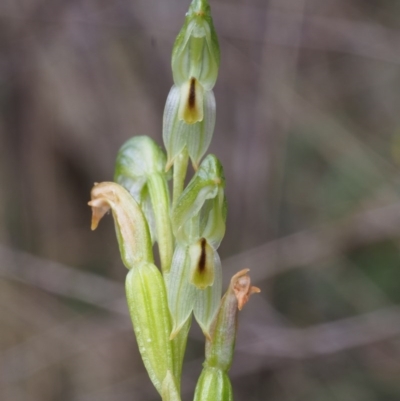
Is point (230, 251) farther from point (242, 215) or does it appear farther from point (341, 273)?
point (341, 273)

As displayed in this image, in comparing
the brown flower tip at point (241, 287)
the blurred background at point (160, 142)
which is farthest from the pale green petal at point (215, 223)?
the blurred background at point (160, 142)

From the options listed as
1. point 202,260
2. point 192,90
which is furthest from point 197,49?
point 202,260

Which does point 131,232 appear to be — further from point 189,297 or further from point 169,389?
point 169,389

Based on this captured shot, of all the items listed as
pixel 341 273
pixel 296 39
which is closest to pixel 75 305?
pixel 341 273

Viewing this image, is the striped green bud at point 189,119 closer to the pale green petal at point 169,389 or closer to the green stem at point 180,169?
the green stem at point 180,169

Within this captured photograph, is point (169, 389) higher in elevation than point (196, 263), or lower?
lower

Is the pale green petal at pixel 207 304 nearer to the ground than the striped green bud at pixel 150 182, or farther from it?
nearer to the ground
